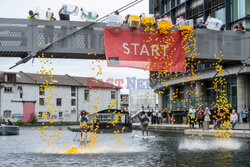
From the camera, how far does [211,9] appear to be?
43.7m

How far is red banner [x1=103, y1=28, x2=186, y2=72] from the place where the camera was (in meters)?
20.3

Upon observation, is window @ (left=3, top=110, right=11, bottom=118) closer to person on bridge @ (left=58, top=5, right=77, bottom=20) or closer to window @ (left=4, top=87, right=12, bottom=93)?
window @ (left=4, top=87, right=12, bottom=93)

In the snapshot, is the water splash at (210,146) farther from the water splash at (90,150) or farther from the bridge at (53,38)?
the bridge at (53,38)

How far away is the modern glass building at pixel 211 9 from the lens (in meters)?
37.5

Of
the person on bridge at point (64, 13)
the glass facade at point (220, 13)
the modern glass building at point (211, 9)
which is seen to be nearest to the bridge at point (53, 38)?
the person on bridge at point (64, 13)

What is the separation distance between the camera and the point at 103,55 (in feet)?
68.2

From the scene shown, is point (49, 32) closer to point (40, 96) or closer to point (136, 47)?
point (136, 47)

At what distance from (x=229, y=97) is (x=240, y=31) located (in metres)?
16.1

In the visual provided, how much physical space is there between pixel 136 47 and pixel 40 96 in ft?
222

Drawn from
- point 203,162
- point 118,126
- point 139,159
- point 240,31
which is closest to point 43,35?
point 139,159

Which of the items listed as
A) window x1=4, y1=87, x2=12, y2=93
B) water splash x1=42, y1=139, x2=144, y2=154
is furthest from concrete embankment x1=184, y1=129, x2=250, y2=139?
window x1=4, y1=87, x2=12, y2=93

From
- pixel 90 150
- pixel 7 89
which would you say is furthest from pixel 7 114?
pixel 90 150

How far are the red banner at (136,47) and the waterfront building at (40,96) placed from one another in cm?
5322

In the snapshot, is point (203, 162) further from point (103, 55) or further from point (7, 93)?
point (7, 93)
